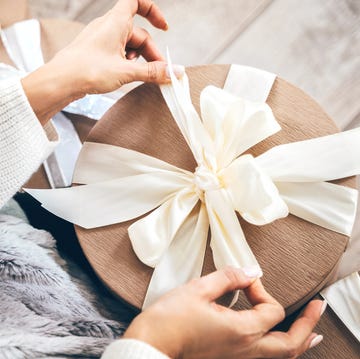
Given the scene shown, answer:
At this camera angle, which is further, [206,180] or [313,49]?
[313,49]

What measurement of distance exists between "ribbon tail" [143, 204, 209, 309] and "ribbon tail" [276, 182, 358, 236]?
0.44 feet

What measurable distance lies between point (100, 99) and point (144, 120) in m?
0.24

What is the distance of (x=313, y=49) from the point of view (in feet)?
4.07

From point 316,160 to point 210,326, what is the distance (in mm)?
293

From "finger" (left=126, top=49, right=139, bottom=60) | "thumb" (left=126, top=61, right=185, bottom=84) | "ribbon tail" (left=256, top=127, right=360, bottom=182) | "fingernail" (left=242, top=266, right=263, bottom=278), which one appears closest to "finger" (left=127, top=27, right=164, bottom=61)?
"finger" (left=126, top=49, right=139, bottom=60)

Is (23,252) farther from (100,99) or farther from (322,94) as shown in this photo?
(322,94)

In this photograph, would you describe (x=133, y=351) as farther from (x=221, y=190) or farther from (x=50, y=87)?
(x=50, y=87)

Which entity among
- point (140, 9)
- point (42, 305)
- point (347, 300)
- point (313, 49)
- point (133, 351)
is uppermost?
point (313, 49)

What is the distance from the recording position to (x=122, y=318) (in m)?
0.78

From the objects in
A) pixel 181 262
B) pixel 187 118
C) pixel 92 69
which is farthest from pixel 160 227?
pixel 92 69

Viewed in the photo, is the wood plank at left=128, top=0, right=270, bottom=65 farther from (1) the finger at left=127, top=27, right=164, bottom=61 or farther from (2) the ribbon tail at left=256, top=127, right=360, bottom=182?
(2) the ribbon tail at left=256, top=127, right=360, bottom=182

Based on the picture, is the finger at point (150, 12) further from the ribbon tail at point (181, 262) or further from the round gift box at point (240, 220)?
the ribbon tail at point (181, 262)

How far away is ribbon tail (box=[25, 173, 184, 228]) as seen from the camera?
71cm

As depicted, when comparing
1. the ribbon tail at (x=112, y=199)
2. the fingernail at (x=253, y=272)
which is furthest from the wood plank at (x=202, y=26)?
the fingernail at (x=253, y=272)
